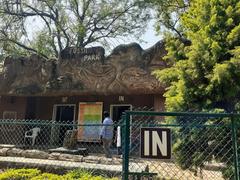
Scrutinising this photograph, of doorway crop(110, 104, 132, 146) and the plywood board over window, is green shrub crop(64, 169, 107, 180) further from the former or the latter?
doorway crop(110, 104, 132, 146)

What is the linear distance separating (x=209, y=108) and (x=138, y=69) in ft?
22.7

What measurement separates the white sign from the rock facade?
9.09 meters

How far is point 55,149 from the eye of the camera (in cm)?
1067

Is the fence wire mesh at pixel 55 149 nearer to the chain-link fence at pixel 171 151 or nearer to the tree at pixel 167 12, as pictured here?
the chain-link fence at pixel 171 151

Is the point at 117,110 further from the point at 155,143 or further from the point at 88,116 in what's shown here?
the point at 155,143

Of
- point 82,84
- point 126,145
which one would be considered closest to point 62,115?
point 82,84

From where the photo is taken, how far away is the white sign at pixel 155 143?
3.62 m

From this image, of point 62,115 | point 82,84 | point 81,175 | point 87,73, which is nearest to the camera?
point 81,175

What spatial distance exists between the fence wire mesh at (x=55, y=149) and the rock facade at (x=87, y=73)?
1999mm

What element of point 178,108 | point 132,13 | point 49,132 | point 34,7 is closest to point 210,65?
point 178,108

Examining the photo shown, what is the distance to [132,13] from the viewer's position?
2050 centimetres

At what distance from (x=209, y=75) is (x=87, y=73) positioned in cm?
843

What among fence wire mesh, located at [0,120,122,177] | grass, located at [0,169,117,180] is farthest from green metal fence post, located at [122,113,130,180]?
grass, located at [0,169,117,180]

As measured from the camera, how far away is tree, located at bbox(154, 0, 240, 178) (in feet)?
19.6
